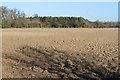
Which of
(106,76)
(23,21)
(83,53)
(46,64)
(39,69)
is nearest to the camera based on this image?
(106,76)

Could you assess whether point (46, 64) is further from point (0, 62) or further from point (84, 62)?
point (0, 62)

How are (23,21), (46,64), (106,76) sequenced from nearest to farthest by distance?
(106,76) → (46,64) → (23,21)

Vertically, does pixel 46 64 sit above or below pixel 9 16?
below

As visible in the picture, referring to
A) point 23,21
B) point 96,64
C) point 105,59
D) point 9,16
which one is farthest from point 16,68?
point 9,16

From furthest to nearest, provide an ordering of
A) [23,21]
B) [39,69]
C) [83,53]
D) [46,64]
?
1. [23,21]
2. [83,53]
3. [46,64]
4. [39,69]

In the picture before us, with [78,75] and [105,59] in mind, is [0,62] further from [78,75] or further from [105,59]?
[105,59]

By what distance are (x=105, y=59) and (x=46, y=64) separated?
82.5 inches

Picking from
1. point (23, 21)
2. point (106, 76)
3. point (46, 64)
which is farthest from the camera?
point (23, 21)

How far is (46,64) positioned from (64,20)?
3097 centimetres

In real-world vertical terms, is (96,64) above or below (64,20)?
below

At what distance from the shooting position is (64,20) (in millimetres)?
36562

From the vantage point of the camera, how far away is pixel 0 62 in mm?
6301

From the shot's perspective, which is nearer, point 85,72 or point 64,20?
point 85,72

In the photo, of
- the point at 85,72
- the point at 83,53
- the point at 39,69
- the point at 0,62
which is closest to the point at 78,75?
the point at 85,72
